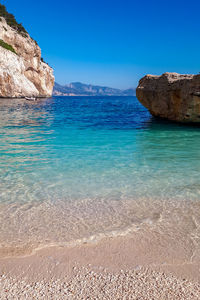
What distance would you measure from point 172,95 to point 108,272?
1424cm

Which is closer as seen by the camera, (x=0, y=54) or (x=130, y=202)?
(x=130, y=202)

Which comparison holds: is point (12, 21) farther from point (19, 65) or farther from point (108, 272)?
point (108, 272)

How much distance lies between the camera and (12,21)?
70.4 meters

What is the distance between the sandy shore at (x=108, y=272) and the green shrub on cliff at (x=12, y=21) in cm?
7619

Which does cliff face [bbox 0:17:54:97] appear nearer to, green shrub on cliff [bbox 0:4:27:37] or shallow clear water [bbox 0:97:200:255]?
green shrub on cliff [bbox 0:4:27:37]

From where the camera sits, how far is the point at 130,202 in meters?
4.32

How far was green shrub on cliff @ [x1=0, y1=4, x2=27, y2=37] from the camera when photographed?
68.1 meters

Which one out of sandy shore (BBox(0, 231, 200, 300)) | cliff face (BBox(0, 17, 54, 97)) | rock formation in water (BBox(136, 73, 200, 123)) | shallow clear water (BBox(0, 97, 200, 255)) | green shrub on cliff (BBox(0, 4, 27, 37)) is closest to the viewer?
sandy shore (BBox(0, 231, 200, 300))

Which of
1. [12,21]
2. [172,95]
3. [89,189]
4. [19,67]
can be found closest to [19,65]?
[19,67]

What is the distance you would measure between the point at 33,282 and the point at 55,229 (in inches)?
41.2

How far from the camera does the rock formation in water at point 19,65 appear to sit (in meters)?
53.4

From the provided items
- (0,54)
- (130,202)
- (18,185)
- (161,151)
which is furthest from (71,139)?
(0,54)

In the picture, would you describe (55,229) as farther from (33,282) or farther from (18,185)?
(18,185)

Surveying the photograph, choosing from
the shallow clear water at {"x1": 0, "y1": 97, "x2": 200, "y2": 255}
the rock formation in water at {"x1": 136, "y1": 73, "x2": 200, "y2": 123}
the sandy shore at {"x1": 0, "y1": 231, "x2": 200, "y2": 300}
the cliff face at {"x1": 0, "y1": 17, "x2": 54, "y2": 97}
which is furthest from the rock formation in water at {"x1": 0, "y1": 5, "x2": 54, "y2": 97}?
the sandy shore at {"x1": 0, "y1": 231, "x2": 200, "y2": 300}
